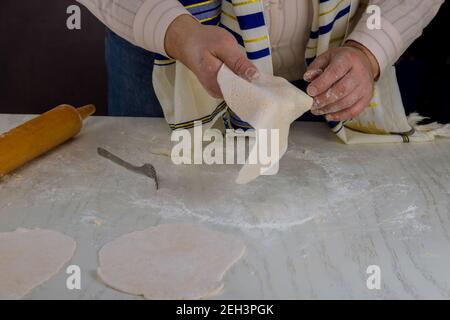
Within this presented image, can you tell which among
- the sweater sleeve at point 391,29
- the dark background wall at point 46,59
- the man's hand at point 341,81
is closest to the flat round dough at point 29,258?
the man's hand at point 341,81

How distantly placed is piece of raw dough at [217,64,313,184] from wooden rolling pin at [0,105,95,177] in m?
0.40

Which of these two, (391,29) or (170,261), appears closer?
(170,261)

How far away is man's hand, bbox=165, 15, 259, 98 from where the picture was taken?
43.6 inches

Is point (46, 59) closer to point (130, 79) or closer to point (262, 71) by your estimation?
point (130, 79)

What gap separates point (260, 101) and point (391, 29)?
0.37 m

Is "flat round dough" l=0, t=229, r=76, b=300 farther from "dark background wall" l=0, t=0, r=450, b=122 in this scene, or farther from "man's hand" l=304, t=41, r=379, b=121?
"dark background wall" l=0, t=0, r=450, b=122

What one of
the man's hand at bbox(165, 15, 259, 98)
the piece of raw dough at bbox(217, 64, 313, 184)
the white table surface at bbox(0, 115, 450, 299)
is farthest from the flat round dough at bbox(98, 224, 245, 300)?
the man's hand at bbox(165, 15, 259, 98)

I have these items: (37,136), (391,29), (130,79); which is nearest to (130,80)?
(130,79)

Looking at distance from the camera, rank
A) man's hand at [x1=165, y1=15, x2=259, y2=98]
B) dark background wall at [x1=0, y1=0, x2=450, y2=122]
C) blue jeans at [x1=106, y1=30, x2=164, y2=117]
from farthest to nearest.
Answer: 1. dark background wall at [x1=0, y1=0, x2=450, y2=122]
2. blue jeans at [x1=106, y1=30, x2=164, y2=117]
3. man's hand at [x1=165, y1=15, x2=259, y2=98]

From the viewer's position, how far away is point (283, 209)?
1.12m

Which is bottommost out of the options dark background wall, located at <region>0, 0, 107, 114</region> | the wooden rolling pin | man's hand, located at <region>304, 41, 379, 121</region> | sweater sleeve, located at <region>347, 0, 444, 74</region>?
dark background wall, located at <region>0, 0, 107, 114</region>
